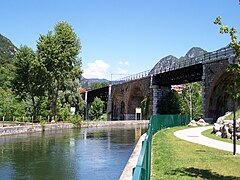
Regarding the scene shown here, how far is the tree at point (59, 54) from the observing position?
38.7 metres

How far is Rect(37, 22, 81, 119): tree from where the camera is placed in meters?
38.7

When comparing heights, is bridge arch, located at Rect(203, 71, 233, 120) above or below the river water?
above

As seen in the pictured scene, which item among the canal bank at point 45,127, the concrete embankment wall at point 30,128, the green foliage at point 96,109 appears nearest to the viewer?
the concrete embankment wall at point 30,128

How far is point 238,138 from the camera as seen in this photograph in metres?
16.3

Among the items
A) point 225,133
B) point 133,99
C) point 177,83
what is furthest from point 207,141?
point 133,99

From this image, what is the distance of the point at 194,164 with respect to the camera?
9789mm

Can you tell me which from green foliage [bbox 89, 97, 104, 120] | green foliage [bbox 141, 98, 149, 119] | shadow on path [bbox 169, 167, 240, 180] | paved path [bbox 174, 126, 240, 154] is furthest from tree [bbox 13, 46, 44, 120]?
shadow on path [bbox 169, 167, 240, 180]

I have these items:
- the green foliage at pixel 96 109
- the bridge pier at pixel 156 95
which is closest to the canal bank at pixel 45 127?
the bridge pier at pixel 156 95

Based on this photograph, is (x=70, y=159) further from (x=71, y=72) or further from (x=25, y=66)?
(x=25, y=66)

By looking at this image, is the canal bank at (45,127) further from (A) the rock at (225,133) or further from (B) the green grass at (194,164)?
(B) the green grass at (194,164)

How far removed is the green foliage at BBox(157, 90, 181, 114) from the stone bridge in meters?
0.80

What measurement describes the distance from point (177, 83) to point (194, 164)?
126 ft

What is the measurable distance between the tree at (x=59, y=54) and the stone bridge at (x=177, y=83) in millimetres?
14034

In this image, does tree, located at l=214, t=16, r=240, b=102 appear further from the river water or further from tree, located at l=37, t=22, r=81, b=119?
tree, located at l=37, t=22, r=81, b=119
